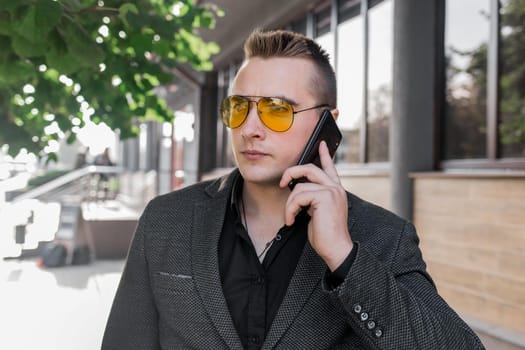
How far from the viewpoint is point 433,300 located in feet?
5.70

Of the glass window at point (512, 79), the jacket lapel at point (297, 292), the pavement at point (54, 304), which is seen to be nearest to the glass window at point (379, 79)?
the glass window at point (512, 79)

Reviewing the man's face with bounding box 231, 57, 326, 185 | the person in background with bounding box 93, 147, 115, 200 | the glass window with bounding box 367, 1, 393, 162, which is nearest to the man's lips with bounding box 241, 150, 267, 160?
the man's face with bounding box 231, 57, 326, 185

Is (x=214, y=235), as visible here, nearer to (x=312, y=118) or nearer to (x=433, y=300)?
(x=312, y=118)

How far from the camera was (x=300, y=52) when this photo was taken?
2.09 metres

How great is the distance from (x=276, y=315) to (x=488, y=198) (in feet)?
13.3

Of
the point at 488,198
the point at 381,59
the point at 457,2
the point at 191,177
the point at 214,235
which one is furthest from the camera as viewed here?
the point at 191,177

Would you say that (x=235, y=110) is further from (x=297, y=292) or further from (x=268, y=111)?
(x=297, y=292)

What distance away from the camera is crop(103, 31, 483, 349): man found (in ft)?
5.26

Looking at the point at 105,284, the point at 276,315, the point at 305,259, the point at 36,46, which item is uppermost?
the point at 36,46

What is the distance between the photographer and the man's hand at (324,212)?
1591 mm

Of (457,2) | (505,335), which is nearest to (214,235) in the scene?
(505,335)

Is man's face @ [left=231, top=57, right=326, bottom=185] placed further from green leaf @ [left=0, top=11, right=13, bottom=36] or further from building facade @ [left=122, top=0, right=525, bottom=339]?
building facade @ [left=122, top=0, right=525, bottom=339]

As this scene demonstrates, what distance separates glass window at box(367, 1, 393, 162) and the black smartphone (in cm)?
533

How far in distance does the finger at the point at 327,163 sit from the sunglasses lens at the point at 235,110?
0.29m
